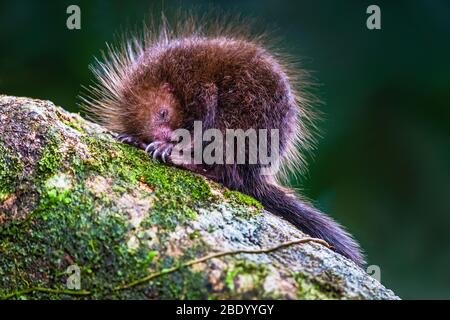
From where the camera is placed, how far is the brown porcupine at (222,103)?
7.04 feet

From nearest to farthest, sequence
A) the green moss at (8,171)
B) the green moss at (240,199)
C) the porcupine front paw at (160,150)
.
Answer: the green moss at (8,171)
the green moss at (240,199)
the porcupine front paw at (160,150)

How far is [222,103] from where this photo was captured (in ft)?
7.16

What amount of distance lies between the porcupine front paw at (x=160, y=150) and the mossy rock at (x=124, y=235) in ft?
0.49

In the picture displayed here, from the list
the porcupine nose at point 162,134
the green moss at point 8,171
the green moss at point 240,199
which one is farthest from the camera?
the porcupine nose at point 162,134

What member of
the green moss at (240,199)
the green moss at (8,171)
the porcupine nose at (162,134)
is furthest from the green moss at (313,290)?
the porcupine nose at (162,134)

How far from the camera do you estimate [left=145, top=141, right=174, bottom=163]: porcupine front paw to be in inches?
74.5

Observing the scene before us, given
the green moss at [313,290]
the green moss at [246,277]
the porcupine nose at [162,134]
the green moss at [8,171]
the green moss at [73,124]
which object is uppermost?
the green moss at [73,124]

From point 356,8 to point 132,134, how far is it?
7.85 feet

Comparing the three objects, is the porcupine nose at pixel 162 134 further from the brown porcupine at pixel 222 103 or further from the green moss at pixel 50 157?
the green moss at pixel 50 157

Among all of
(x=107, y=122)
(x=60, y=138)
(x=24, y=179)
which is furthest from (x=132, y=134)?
(x=24, y=179)

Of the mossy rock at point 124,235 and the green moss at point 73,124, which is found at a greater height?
the green moss at point 73,124

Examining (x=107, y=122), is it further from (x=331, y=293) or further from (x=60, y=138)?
(x=331, y=293)

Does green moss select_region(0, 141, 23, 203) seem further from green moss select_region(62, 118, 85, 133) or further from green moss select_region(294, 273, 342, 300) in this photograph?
green moss select_region(294, 273, 342, 300)

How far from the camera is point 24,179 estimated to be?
5.05ft
